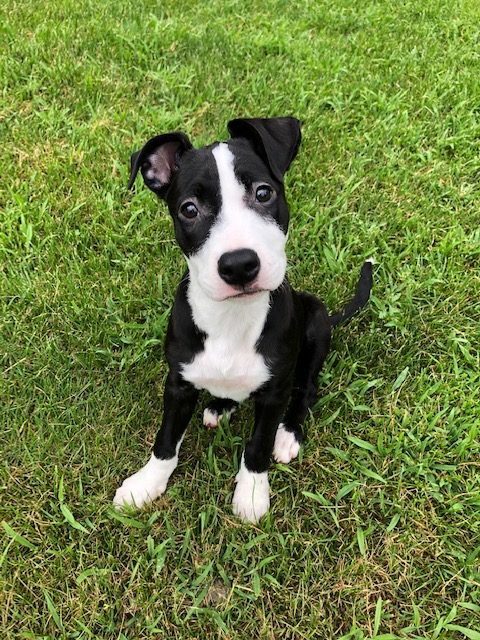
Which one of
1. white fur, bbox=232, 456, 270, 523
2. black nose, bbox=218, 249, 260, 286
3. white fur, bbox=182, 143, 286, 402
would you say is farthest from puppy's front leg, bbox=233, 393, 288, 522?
black nose, bbox=218, 249, 260, 286

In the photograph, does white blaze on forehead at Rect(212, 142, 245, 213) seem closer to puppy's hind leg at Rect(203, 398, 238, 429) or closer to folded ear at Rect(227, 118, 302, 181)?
folded ear at Rect(227, 118, 302, 181)

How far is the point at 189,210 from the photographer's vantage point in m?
2.33

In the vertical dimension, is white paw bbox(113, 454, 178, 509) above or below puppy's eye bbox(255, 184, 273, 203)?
below

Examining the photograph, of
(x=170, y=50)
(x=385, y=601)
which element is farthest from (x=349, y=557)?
(x=170, y=50)

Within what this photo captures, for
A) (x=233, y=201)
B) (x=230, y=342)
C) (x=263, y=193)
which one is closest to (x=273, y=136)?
(x=263, y=193)

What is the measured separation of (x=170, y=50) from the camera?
5355 millimetres

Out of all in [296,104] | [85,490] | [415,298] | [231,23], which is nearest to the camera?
[85,490]

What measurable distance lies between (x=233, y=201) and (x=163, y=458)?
1.28 m

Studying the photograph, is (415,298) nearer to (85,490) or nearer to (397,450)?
(397,450)

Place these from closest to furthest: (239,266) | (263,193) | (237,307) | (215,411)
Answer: (239,266) → (263,193) → (237,307) → (215,411)

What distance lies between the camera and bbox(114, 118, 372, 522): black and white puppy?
218 cm

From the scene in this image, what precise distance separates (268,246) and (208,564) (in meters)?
1.42

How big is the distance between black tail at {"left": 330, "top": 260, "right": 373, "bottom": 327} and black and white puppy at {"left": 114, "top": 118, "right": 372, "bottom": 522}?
0.66 feet

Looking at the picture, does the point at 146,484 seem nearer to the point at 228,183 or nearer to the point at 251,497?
the point at 251,497
